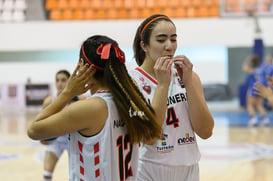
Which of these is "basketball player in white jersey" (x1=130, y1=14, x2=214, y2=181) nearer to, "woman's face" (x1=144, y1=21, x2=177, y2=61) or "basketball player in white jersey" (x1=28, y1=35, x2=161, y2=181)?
"woman's face" (x1=144, y1=21, x2=177, y2=61)

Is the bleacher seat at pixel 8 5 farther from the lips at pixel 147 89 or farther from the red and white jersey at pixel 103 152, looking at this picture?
the red and white jersey at pixel 103 152

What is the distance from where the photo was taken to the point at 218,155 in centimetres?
838

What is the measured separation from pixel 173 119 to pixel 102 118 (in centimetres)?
67

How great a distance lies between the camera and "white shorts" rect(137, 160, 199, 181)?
276cm

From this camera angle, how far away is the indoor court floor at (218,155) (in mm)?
6704

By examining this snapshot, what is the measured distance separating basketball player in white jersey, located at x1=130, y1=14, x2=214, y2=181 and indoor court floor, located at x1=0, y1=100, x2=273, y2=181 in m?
3.67

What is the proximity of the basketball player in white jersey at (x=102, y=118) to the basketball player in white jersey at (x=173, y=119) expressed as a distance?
41cm

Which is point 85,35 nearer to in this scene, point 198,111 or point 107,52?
point 198,111

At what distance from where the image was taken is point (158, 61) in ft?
8.56

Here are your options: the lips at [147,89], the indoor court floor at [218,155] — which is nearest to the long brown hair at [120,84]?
the lips at [147,89]

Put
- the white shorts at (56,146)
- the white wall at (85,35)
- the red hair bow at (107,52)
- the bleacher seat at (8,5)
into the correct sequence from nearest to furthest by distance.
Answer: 1. the red hair bow at (107,52)
2. the white shorts at (56,146)
3. the white wall at (85,35)
4. the bleacher seat at (8,5)

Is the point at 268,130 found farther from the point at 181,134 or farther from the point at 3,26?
the point at 3,26

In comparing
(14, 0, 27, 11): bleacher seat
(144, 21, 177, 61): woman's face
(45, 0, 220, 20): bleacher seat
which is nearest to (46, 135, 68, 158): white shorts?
(144, 21, 177, 61): woman's face

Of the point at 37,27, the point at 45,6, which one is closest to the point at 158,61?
the point at 37,27
